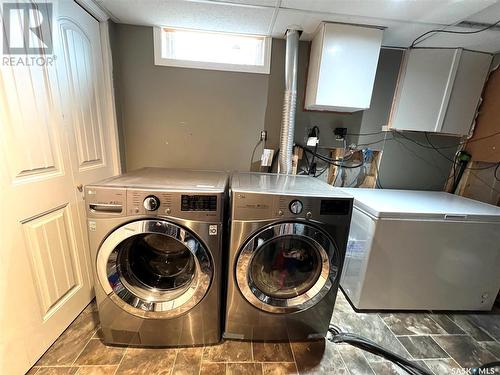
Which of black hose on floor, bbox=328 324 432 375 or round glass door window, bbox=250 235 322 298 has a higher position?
round glass door window, bbox=250 235 322 298

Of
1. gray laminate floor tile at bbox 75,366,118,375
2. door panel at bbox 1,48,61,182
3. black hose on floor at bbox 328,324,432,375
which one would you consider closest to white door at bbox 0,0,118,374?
door panel at bbox 1,48,61,182

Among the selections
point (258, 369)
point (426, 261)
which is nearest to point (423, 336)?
point (426, 261)

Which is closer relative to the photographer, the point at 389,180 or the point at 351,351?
the point at 351,351

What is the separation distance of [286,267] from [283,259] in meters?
0.06

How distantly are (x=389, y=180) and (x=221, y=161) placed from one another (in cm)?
166

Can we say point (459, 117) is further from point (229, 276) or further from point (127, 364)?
point (127, 364)

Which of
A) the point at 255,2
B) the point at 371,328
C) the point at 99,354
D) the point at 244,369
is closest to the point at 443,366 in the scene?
the point at 371,328

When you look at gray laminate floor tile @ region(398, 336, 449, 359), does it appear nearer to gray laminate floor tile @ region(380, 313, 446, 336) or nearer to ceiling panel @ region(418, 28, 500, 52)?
gray laminate floor tile @ region(380, 313, 446, 336)

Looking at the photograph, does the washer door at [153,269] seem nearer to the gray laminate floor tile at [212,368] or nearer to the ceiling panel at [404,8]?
the gray laminate floor tile at [212,368]

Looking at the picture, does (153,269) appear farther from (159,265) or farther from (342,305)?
(342,305)

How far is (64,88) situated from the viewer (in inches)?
48.9

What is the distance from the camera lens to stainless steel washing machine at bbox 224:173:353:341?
3.65 feet

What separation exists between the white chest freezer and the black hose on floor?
0.28m

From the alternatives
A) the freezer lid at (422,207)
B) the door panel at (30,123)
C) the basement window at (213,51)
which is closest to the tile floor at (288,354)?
the freezer lid at (422,207)
